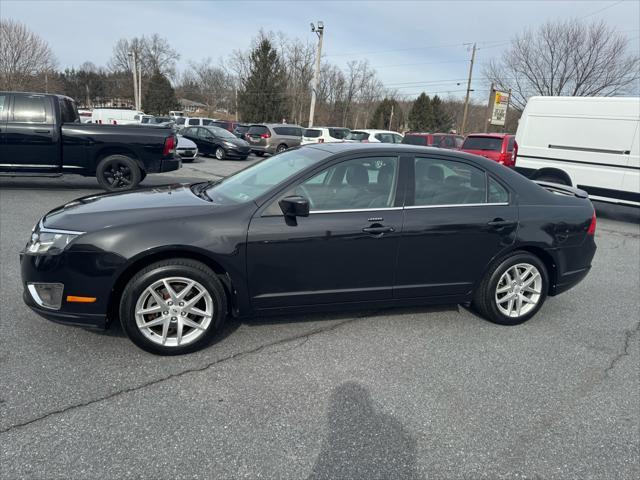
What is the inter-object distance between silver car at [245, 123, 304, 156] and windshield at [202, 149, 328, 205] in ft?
55.2

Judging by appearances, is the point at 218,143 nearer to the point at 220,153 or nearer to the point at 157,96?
the point at 220,153

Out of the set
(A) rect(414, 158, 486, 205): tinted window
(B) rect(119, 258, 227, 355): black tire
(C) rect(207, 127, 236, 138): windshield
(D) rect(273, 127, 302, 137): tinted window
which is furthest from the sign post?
(B) rect(119, 258, 227, 355): black tire

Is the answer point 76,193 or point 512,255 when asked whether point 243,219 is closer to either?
point 512,255

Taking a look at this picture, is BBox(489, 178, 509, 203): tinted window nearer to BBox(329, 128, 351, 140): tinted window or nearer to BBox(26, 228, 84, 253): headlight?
BBox(26, 228, 84, 253): headlight

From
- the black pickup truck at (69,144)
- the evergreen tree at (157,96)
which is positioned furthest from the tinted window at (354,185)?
the evergreen tree at (157,96)

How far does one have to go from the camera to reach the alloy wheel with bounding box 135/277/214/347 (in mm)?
3143

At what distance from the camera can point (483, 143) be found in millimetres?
14180

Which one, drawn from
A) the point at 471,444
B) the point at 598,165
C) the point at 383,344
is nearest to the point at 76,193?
the point at 383,344

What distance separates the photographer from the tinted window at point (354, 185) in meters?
3.50

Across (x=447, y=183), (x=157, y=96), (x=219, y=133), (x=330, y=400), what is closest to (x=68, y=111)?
(x=447, y=183)

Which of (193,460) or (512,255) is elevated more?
(512,255)

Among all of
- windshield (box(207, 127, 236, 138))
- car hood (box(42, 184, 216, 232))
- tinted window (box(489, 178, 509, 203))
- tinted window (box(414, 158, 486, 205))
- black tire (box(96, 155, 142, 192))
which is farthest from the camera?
windshield (box(207, 127, 236, 138))

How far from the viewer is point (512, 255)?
159 inches

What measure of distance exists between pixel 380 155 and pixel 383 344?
156cm
